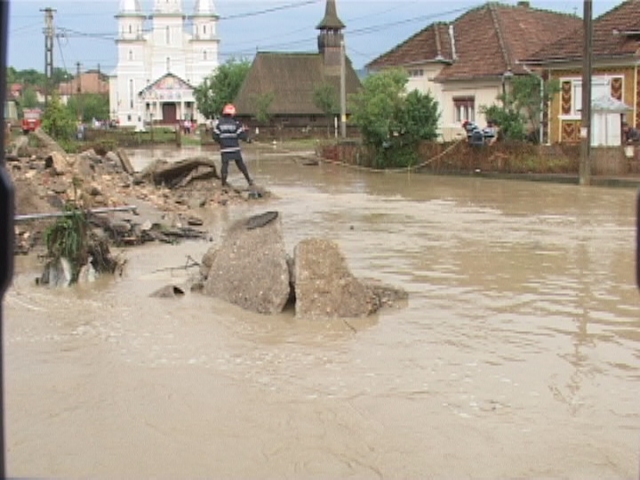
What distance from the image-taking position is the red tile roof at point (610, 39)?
2870 cm

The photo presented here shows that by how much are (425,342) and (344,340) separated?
68cm

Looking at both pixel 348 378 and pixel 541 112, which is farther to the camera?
pixel 541 112

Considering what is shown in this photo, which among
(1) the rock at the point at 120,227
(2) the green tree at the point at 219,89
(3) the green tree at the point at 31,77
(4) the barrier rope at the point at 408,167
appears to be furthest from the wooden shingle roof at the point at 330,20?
(3) the green tree at the point at 31,77

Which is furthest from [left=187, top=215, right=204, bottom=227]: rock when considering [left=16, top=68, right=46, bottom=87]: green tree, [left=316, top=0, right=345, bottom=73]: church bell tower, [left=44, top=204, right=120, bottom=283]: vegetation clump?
[left=16, top=68, right=46, bottom=87]: green tree

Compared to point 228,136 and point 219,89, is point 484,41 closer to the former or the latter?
point 228,136

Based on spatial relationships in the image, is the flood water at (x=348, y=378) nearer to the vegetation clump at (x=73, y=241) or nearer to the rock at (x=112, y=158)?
the vegetation clump at (x=73, y=241)

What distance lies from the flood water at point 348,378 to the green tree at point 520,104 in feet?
57.2

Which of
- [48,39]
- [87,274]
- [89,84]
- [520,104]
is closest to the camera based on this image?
[87,274]

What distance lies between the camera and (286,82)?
212ft

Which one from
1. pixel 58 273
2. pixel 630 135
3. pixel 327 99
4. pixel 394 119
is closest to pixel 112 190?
pixel 58 273

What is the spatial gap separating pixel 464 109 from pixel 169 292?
29663 millimetres

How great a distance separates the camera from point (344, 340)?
24.8 feet

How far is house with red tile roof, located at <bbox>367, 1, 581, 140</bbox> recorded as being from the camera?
117 feet

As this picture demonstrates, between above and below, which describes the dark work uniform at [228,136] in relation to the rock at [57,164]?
above
